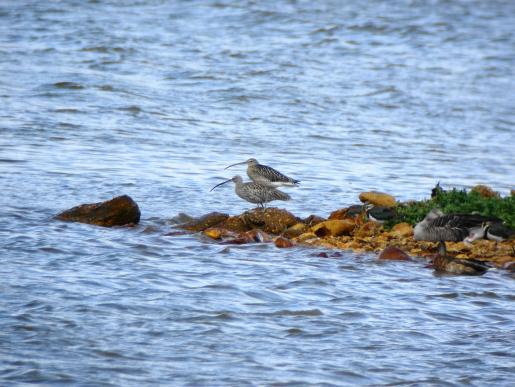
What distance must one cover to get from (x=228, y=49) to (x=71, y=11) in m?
6.30

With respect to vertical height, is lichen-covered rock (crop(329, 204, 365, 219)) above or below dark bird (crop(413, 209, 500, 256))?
below

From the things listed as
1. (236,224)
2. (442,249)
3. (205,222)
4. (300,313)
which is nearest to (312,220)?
(236,224)

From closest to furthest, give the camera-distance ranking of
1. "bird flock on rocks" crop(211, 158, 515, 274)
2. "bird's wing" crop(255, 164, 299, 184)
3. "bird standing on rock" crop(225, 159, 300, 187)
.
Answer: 1. "bird flock on rocks" crop(211, 158, 515, 274)
2. "bird standing on rock" crop(225, 159, 300, 187)
3. "bird's wing" crop(255, 164, 299, 184)

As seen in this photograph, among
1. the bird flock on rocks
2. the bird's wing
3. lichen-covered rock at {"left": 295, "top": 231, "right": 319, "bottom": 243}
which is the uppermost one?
the bird's wing

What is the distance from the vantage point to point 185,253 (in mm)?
11547

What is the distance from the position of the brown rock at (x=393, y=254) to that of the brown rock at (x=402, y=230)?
2.67 feet

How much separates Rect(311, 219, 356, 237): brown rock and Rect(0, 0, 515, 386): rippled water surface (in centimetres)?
69

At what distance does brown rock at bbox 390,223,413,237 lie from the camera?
492 inches

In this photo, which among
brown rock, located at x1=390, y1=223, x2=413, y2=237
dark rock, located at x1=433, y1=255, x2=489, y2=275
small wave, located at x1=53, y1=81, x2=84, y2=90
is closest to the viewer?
dark rock, located at x1=433, y1=255, x2=489, y2=275

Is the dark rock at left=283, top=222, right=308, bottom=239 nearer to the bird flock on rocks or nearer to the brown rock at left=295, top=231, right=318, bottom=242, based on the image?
the brown rock at left=295, top=231, right=318, bottom=242

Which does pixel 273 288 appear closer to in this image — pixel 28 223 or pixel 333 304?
pixel 333 304

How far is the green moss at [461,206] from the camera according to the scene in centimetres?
1259

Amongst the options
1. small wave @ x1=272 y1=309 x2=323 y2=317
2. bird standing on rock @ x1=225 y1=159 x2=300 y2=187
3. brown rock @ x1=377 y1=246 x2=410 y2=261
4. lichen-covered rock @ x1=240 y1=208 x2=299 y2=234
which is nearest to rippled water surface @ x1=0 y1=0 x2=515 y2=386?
small wave @ x1=272 y1=309 x2=323 y2=317

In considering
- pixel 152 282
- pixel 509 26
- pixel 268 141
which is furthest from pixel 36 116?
pixel 509 26
